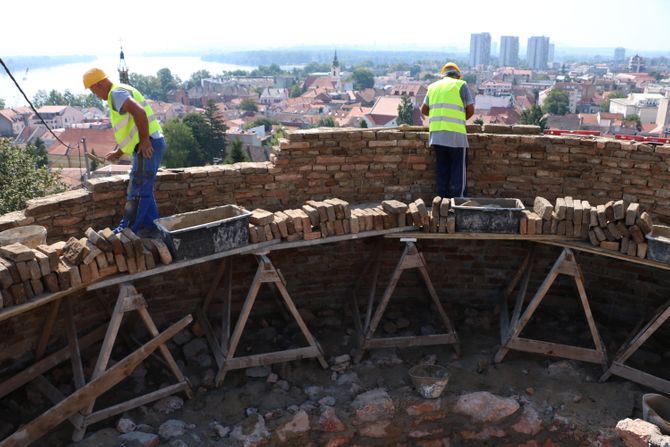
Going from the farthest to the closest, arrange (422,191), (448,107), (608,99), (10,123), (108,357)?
(608,99) < (10,123) < (422,191) < (448,107) < (108,357)

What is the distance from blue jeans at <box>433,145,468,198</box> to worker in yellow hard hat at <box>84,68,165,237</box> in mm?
2955

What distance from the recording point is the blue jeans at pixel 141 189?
16.0 ft

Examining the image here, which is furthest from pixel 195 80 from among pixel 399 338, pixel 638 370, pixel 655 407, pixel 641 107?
pixel 655 407

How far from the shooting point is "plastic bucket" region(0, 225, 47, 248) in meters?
4.40

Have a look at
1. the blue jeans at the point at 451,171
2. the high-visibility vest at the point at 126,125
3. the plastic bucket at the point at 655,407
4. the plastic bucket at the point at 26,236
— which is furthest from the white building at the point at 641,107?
→ the plastic bucket at the point at 26,236

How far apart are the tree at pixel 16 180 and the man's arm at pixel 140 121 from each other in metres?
13.4

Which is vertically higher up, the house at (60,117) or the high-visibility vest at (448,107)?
the high-visibility vest at (448,107)

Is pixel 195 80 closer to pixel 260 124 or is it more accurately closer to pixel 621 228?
pixel 260 124

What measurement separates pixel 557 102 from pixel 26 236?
108889mm

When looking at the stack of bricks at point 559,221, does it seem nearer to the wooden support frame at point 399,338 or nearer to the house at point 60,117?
the wooden support frame at point 399,338

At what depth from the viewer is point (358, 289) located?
636 cm

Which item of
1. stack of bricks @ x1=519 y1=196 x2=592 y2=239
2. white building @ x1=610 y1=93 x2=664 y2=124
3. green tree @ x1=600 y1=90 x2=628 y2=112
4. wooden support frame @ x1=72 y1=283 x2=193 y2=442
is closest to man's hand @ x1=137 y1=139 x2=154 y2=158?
wooden support frame @ x1=72 y1=283 x2=193 y2=442

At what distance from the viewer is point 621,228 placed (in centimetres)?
483

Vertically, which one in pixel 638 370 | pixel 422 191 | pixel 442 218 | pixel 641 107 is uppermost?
pixel 442 218
